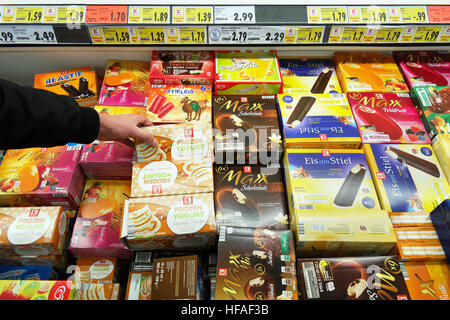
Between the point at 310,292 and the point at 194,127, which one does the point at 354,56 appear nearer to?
the point at 194,127

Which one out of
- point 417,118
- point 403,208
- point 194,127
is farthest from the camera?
point 417,118

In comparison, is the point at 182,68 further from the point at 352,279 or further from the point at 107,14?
the point at 352,279

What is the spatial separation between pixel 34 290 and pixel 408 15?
2.40 meters

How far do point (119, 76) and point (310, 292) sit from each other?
1669 mm

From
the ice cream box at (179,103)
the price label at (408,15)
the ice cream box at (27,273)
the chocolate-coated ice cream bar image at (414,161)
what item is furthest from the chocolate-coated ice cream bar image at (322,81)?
the ice cream box at (27,273)

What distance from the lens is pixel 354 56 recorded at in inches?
83.6

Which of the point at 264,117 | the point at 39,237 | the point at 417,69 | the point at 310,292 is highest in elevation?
the point at 417,69

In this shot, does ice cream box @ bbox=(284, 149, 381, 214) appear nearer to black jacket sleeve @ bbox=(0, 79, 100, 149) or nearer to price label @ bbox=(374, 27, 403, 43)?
price label @ bbox=(374, 27, 403, 43)

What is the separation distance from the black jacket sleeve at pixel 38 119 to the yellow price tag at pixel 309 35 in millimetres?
1269

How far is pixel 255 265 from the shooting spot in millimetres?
1380

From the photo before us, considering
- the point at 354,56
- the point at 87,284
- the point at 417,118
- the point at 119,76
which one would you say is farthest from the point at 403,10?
the point at 87,284

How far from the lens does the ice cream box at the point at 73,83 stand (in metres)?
2.04

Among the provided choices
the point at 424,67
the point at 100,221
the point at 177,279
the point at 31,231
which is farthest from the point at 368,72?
the point at 31,231

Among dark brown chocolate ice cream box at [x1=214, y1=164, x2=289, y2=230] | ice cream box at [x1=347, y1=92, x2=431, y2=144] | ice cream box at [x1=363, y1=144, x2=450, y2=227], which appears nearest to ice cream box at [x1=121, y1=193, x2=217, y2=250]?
dark brown chocolate ice cream box at [x1=214, y1=164, x2=289, y2=230]
